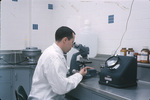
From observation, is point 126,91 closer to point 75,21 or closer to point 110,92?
point 110,92

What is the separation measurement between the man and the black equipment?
0.86ft

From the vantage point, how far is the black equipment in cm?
150

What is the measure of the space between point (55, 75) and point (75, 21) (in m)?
1.76

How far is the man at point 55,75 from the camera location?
146cm

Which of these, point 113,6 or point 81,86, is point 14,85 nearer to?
point 81,86

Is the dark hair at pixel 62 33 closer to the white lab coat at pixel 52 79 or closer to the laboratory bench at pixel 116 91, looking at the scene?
the white lab coat at pixel 52 79

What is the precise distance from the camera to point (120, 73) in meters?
1.49

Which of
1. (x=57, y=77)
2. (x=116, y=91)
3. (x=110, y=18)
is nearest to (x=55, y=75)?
(x=57, y=77)

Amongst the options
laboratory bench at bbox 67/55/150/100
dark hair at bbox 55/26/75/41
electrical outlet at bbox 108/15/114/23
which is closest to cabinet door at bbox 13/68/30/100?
laboratory bench at bbox 67/55/150/100

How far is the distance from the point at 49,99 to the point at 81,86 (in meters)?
0.33

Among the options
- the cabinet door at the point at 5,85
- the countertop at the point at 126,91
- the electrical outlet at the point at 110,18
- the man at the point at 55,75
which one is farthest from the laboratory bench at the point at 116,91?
the cabinet door at the point at 5,85

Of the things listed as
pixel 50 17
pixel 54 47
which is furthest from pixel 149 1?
pixel 50 17

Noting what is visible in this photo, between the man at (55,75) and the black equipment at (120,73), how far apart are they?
→ 0.26 metres

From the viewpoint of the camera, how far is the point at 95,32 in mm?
2668
